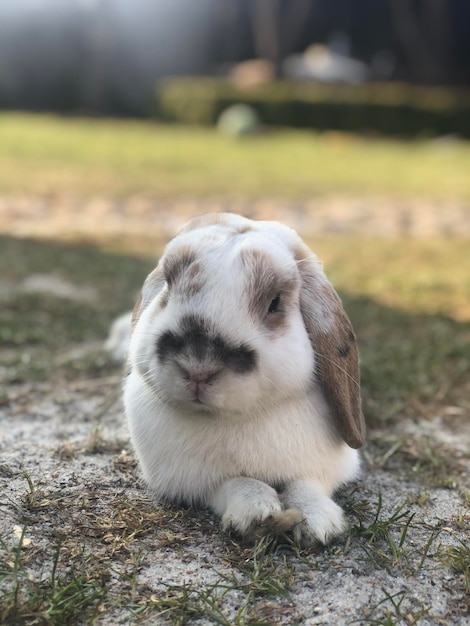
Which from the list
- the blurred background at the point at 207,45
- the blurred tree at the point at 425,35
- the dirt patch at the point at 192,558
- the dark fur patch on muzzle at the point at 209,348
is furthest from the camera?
the blurred tree at the point at 425,35

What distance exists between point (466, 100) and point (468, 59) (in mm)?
6315

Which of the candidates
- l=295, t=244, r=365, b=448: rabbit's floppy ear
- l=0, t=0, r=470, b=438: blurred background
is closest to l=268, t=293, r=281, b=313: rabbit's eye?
l=295, t=244, r=365, b=448: rabbit's floppy ear

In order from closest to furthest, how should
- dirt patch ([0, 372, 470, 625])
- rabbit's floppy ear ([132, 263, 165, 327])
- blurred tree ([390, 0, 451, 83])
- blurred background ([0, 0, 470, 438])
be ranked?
dirt patch ([0, 372, 470, 625]) < rabbit's floppy ear ([132, 263, 165, 327]) < blurred background ([0, 0, 470, 438]) < blurred tree ([390, 0, 451, 83])

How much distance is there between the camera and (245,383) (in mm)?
2084

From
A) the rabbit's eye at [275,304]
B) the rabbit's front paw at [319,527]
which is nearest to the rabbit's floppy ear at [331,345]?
the rabbit's eye at [275,304]

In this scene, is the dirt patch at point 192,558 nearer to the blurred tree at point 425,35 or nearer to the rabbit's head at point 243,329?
the rabbit's head at point 243,329

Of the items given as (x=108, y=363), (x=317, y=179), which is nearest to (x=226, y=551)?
(x=108, y=363)

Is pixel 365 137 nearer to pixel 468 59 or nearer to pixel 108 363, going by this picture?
pixel 468 59

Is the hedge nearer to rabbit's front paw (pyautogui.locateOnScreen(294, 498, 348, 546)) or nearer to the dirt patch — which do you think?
the dirt patch

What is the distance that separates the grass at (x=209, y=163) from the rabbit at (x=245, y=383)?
21.9 feet

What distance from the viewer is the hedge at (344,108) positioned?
19.1m

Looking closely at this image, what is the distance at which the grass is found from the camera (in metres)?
9.65

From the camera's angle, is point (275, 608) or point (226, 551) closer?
point (275, 608)

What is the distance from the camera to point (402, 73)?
82.2 feet
